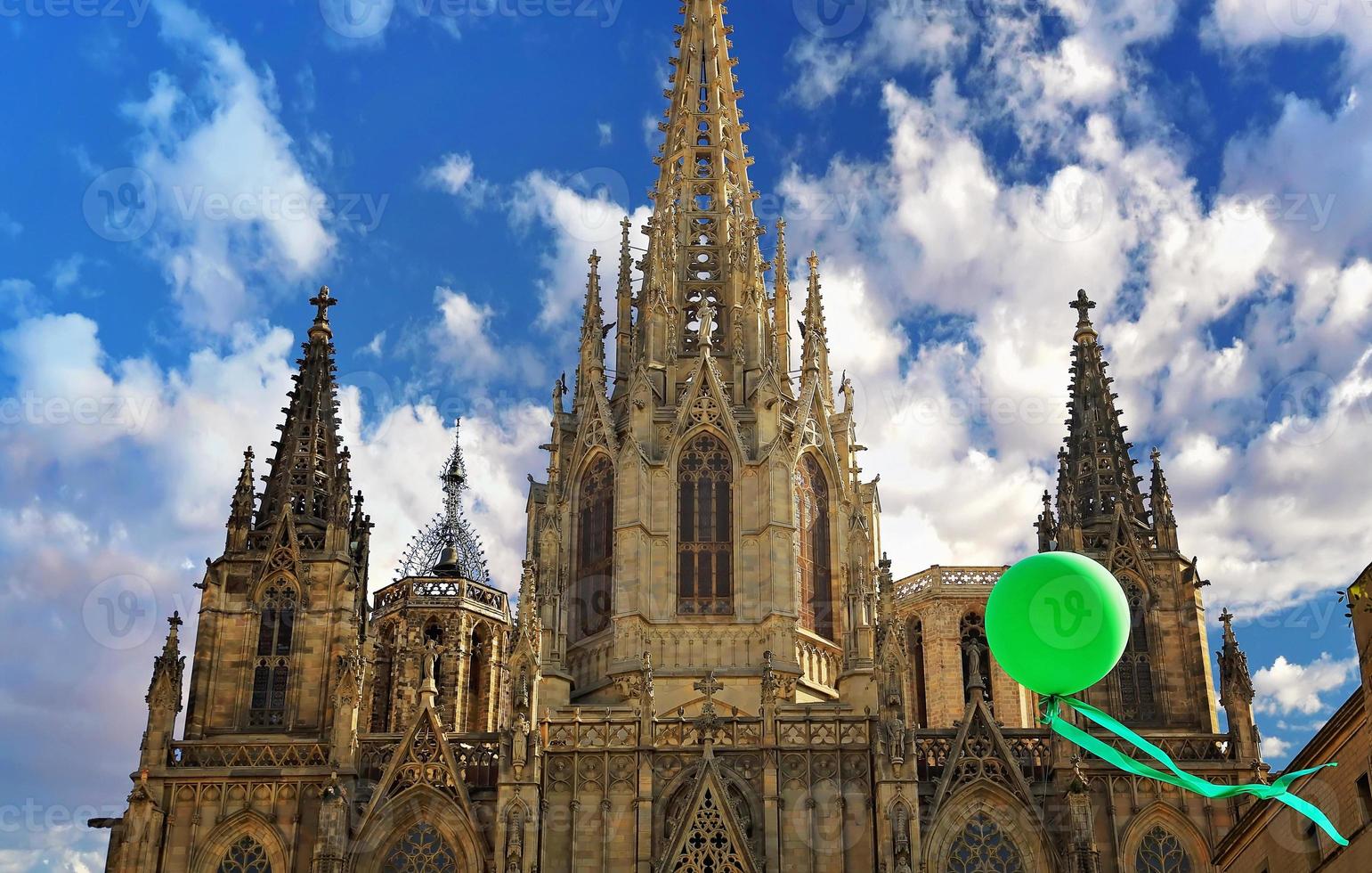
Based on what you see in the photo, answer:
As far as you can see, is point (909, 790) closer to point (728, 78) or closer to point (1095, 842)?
point (1095, 842)

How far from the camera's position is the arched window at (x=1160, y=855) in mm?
38781

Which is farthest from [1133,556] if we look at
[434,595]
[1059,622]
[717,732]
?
[1059,622]

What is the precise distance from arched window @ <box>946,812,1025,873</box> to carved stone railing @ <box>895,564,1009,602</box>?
20.1 metres

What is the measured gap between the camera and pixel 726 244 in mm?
52031

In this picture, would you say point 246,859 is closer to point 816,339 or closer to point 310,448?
point 310,448

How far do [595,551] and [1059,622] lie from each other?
105ft

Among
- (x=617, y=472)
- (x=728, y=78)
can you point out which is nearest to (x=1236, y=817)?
(x=617, y=472)

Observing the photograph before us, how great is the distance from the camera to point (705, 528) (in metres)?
45.8

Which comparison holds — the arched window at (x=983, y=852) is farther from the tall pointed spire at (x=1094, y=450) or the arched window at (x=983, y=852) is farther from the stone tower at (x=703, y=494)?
the tall pointed spire at (x=1094, y=450)

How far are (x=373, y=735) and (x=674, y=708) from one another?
828cm

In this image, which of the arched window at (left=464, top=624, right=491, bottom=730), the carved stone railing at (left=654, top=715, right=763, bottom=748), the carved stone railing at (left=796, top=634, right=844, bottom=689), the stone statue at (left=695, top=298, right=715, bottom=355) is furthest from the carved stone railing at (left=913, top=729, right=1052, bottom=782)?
the arched window at (left=464, top=624, right=491, bottom=730)

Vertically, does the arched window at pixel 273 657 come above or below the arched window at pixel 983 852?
above

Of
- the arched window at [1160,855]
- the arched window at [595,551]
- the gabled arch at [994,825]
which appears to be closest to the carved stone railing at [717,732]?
the gabled arch at [994,825]

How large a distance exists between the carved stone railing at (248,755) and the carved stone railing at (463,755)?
1.08 m
